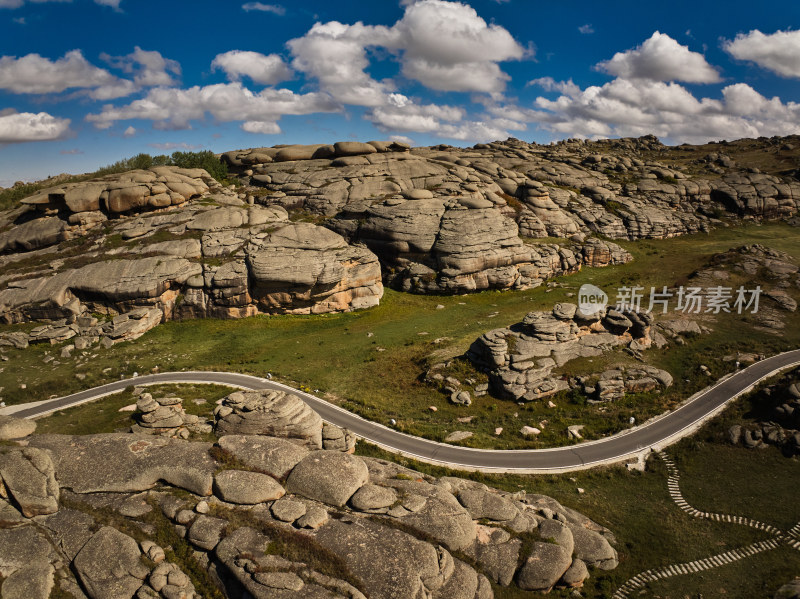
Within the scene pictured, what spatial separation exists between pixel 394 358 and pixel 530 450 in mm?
20434

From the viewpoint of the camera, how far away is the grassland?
3766 centimetres

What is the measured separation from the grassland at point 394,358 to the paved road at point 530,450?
1.18 metres

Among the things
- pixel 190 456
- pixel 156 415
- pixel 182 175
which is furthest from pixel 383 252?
pixel 190 456

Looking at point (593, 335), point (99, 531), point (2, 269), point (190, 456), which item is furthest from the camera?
point (2, 269)

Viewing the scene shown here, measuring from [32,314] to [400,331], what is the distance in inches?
1871

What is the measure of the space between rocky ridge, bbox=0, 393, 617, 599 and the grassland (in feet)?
43.7

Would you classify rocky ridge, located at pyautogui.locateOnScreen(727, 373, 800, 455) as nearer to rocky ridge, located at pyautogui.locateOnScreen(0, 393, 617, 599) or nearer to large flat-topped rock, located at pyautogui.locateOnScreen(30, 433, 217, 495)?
rocky ridge, located at pyautogui.locateOnScreen(0, 393, 617, 599)

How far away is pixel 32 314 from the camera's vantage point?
176ft

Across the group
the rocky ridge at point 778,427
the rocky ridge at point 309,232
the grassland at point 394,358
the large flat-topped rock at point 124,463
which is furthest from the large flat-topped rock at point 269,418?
the rocky ridge at point 778,427

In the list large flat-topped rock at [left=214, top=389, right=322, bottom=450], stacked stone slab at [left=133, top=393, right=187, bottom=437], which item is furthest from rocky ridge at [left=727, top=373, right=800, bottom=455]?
stacked stone slab at [left=133, top=393, right=187, bottom=437]

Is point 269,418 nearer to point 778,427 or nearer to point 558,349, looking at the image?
point 558,349

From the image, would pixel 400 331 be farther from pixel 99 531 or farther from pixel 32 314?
pixel 32 314

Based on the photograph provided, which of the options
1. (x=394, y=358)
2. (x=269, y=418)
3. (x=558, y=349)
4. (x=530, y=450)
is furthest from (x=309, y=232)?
(x=530, y=450)

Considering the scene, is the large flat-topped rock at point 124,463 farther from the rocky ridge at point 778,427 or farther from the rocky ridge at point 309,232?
the rocky ridge at point 778,427
